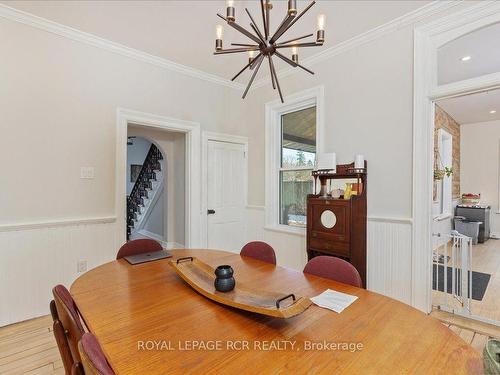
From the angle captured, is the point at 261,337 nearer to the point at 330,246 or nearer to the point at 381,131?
the point at 330,246

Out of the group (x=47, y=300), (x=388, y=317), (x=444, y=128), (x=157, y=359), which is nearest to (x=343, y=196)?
(x=388, y=317)

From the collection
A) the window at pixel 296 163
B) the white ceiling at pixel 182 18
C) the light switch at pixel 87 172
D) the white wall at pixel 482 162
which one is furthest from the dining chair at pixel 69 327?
the white wall at pixel 482 162

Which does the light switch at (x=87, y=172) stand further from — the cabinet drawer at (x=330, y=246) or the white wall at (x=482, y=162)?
the white wall at (x=482, y=162)

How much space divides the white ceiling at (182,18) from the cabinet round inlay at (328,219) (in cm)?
189

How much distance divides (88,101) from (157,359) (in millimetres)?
2963

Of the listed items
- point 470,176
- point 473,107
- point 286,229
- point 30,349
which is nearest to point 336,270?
point 286,229

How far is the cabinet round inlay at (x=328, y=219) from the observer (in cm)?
275

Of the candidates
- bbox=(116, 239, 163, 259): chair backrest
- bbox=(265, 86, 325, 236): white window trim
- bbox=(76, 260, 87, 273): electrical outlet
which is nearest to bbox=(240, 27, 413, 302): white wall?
bbox=(265, 86, 325, 236): white window trim

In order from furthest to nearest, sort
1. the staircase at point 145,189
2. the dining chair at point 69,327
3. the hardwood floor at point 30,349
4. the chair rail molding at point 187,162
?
the staircase at point 145,189 < the chair rail molding at point 187,162 < the hardwood floor at point 30,349 < the dining chair at point 69,327

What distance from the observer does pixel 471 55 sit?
245 cm

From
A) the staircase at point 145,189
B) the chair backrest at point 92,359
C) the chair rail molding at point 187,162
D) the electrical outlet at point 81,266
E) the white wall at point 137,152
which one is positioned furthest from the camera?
the white wall at point 137,152

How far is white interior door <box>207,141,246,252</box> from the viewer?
160 inches

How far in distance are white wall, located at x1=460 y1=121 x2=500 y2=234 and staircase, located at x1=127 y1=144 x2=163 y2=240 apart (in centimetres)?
710

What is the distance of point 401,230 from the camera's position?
2.64 meters
